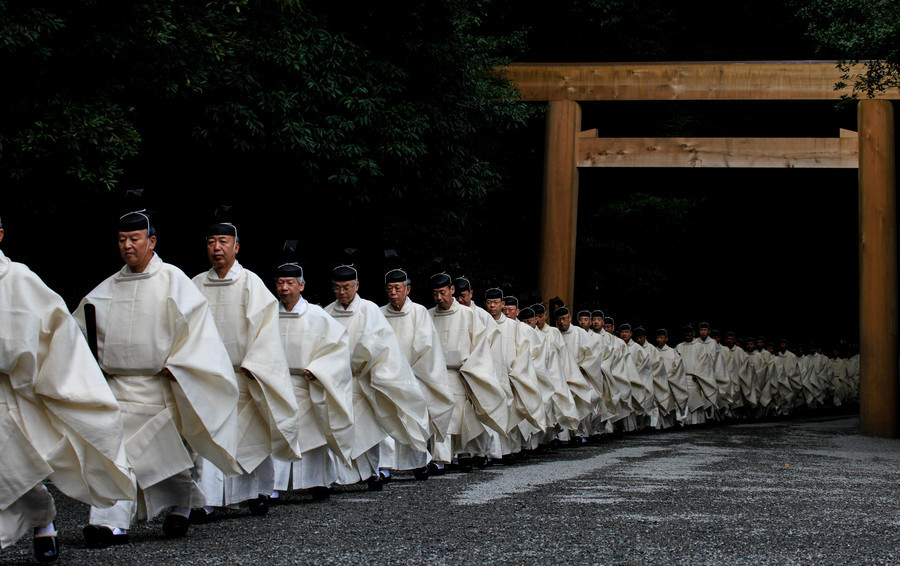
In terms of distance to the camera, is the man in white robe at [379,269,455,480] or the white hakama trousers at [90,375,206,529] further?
the man in white robe at [379,269,455,480]

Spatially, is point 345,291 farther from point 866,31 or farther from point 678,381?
point 678,381

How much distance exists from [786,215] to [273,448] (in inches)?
1082

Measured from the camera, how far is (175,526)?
6.62 metres

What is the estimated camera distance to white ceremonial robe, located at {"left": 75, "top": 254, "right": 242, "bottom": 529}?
653 cm

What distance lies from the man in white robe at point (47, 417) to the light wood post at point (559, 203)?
15.9m

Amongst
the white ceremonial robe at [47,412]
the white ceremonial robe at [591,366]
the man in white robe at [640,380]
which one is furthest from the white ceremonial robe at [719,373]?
the white ceremonial robe at [47,412]

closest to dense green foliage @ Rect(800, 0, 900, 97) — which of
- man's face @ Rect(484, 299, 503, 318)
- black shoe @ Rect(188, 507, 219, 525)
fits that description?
man's face @ Rect(484, 299, 503, 318)

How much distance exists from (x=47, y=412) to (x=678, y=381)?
60.4 ft

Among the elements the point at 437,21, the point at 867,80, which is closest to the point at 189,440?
the point at 437,21

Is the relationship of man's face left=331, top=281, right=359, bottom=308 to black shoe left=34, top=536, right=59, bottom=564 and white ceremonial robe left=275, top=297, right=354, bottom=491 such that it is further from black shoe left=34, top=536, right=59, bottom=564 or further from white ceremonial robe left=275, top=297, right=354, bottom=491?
black shoe left=34, top=536, right=59, bottom=564

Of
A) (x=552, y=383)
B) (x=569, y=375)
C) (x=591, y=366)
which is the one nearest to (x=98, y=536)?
(x=552, y=383)

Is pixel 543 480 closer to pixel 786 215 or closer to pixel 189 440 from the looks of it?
pixel 189 440

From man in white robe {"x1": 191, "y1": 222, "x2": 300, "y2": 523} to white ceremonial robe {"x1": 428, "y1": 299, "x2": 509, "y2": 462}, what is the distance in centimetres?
421

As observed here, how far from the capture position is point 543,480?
10383mm
